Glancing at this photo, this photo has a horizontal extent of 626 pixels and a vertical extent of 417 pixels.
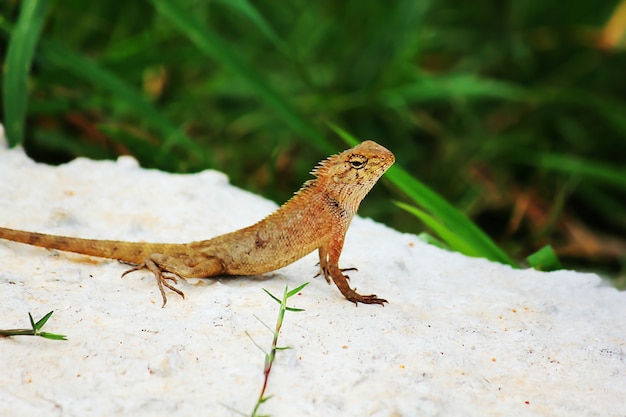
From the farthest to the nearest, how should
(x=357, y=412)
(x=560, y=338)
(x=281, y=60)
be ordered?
1. (x=281, y=60)
2. (x=560, y=338)
3. (x=357, y=412)

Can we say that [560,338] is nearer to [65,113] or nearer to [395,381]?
[395,381]

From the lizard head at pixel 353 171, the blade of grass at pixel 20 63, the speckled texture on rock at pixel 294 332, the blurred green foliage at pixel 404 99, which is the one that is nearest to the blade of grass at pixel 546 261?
the speckled texture on rock at pixel 294 332

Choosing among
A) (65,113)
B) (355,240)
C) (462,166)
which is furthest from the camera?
(462,166)

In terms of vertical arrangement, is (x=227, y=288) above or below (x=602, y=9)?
below

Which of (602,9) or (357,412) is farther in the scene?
(602,9)

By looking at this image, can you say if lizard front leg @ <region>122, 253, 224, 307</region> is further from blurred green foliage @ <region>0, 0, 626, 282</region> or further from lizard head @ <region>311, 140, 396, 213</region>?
blurred green foliage @ <region>0, 0, 626, 282</region>

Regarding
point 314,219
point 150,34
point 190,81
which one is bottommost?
point 190,81

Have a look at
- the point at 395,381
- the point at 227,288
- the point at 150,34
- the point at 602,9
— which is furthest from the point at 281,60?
the point at 395,381

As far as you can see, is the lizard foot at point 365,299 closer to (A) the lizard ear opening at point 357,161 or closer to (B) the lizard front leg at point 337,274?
(B) the lizard front leg at point 337,274
